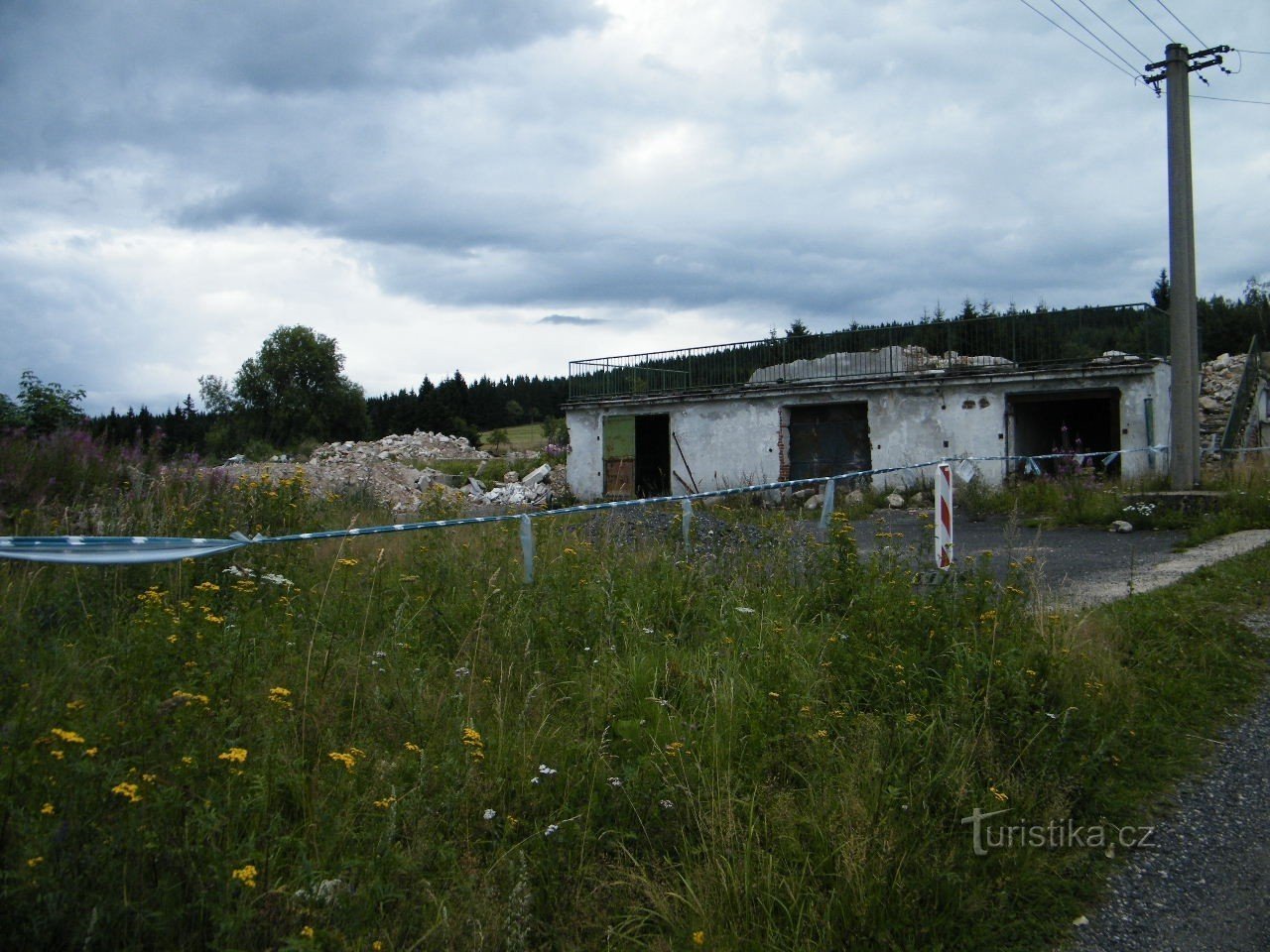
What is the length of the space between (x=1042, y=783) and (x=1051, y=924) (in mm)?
823

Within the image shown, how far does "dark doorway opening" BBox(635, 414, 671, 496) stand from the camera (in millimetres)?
24625

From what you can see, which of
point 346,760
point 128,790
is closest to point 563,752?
point 346,760

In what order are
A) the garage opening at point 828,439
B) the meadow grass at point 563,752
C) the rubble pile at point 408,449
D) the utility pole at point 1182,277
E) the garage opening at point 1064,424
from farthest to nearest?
1. the rubble pile at point 408,449
2. the garage opening at point 828,439
3. the garage opening at point 1064,424
4. the utility pole at point 1182,277
5. the meadow grass at point 563,752

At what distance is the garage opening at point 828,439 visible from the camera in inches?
840

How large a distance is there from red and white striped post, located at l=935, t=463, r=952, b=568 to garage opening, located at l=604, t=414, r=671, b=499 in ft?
58.4

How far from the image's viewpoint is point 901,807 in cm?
333

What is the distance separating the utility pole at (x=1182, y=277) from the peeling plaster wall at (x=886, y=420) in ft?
11.5

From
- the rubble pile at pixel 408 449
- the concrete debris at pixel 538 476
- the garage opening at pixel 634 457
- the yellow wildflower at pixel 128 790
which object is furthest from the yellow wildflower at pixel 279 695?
the rubble pile at pixel 408 449

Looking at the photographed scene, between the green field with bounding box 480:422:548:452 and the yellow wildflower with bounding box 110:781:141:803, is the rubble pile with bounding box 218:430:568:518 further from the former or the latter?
the yellow wildflower with bounding box 110:781:141:803

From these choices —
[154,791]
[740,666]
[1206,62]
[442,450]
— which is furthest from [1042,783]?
[442,450]

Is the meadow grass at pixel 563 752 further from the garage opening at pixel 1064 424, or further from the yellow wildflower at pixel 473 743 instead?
the garage opening at pixel 1064 424

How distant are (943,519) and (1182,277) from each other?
10.2 meters

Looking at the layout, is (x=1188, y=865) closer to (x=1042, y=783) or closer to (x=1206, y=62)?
(x=1042, y=783)

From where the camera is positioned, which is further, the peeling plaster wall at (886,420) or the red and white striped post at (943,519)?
the peeling plaster wall at (886,420)
